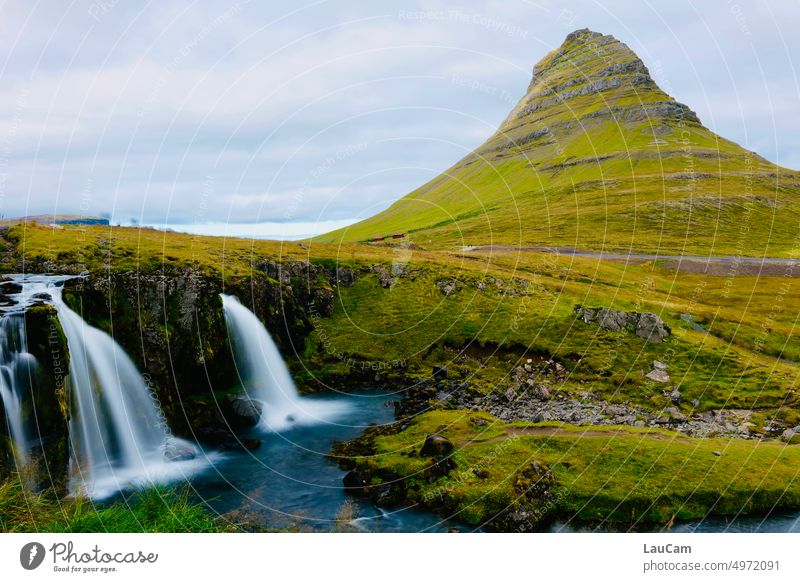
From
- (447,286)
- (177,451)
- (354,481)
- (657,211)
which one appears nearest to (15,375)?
(177,451)

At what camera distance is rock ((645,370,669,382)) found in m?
39.3

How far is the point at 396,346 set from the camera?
4759 centimetres

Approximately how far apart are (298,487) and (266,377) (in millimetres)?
15525

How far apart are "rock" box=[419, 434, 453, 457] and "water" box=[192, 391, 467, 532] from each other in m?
3.92

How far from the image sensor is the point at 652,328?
45531mm

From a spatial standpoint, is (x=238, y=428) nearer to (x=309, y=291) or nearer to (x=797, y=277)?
(x=309, y=291)

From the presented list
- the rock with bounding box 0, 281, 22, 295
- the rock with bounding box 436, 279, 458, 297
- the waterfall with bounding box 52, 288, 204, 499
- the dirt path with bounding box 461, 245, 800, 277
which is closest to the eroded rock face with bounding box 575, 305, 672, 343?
the rock with bounding box 436, 279, 458, 297

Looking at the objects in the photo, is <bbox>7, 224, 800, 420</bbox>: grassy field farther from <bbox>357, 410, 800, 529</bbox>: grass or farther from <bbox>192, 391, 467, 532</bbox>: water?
<bbox>192, 391, 467, 532</bbox>: water

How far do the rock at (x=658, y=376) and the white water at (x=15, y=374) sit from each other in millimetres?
38675

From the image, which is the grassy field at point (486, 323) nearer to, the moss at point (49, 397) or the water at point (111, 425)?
the water at point (111, 425)

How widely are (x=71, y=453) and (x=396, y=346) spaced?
27545 millimetres

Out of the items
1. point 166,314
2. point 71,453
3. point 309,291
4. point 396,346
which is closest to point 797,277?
point 396,346

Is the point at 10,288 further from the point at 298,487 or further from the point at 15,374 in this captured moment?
the point at 298,487

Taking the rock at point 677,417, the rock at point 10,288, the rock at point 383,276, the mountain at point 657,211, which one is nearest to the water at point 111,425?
the rock at point 10,288
